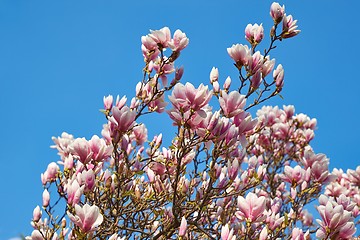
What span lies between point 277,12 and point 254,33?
0.29m

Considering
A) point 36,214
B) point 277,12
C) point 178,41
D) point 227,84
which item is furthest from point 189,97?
point 36,214

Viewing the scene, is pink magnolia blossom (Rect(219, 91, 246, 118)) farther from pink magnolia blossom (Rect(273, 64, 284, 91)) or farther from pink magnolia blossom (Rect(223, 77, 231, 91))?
pink magnolia blossom (Rect(273, 64, 284, 91))

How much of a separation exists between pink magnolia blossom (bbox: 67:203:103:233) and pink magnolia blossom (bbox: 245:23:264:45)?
6.13 ft

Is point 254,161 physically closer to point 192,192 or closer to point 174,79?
point 192,192

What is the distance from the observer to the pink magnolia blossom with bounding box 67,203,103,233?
253cm

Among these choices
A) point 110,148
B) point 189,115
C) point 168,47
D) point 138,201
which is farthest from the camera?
point 138,201

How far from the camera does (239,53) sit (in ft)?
10.9

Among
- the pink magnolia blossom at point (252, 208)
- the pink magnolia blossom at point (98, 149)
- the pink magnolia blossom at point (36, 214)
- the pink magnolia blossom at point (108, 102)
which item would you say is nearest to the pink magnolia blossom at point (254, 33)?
the pink magnolia blossom at point (108, 102)

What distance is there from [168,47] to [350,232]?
69.4 inches

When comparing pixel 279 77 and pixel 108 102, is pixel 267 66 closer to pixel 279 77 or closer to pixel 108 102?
pixel 279 77

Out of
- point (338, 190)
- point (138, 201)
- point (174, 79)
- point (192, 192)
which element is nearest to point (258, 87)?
point (174, 79)

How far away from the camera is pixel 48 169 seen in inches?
149

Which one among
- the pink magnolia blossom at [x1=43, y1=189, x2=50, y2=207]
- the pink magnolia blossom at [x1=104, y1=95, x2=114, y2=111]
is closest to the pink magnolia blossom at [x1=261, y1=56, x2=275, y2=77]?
the pink magnolia blossom at [x1=104, y1=95, x2=114, y2=111]

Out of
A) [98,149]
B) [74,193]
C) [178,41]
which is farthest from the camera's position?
[178,41]
